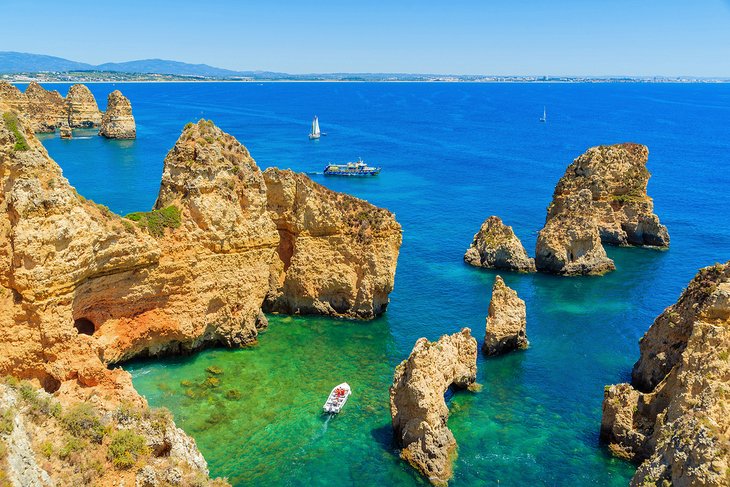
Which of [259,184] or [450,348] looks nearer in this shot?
[450,348]

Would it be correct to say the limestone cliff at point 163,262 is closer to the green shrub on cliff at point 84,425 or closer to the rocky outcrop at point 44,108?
the green shrub on cliff at point 84,425

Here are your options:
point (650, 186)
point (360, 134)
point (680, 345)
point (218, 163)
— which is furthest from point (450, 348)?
point (360, 134)

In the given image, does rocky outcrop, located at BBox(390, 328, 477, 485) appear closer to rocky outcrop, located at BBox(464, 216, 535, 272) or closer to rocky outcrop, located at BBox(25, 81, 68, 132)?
rocky outcrop, located at BBox(464, 216, 535, 272)

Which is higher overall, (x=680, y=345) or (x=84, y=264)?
(x=84, y=264)

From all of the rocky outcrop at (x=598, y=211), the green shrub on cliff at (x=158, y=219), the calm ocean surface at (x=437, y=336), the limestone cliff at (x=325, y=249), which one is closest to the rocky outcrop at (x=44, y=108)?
the calm ocean surface at (x=437, y=336)

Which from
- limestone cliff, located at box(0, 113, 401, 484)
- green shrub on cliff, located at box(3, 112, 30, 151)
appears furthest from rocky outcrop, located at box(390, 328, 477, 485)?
green shrub on cliff, located at box(3, 112, 30, 151)

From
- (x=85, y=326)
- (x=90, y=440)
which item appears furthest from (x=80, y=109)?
(x=90, y=440)

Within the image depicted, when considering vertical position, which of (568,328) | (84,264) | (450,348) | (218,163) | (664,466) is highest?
(218,163)

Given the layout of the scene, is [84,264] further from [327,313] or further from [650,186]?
[650,186]
